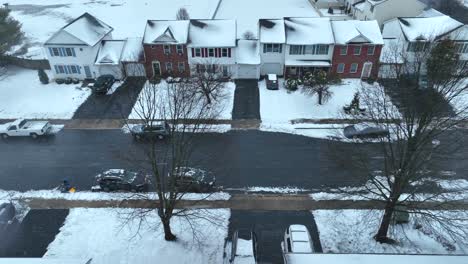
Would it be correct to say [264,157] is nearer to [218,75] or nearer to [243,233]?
[243,233]

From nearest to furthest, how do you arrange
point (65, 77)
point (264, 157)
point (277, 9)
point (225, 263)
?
point (225, 263) < point (264, 157) < point (65, 77) < point (277, 9)

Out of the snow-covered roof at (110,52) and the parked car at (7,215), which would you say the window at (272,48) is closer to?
the snow-covered roof at (110,52)

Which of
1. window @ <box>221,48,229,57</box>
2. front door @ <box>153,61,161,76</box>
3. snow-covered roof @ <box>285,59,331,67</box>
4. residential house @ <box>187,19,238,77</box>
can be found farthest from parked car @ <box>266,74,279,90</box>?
front door @ <box>153,61,161,76</box>

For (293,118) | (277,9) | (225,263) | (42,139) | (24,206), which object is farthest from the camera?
(277,9)

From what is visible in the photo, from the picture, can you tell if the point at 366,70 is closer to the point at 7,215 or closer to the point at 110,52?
the point at 110,52

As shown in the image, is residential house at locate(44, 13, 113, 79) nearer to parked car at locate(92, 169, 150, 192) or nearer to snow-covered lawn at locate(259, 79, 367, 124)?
parked car at locate(92, 169, 150, 192)

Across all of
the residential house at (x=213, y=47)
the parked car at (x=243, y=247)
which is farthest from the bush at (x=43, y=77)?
the parked car at (x=243, y=247)

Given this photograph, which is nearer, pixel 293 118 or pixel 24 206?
pixel 24 206

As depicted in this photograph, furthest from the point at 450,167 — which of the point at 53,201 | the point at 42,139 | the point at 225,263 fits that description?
the point at 42,139

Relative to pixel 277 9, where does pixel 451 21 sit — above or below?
above
